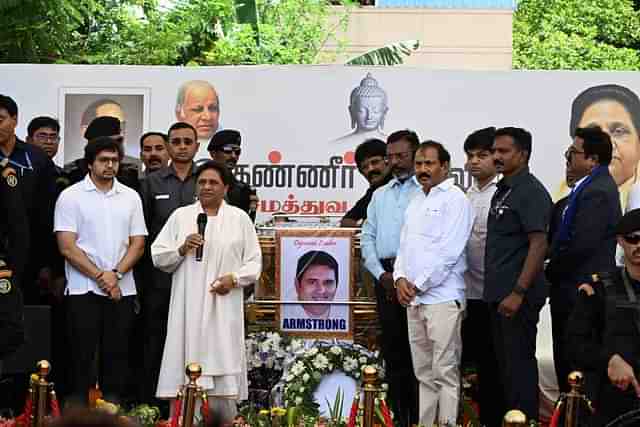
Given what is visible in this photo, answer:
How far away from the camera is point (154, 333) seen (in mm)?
8625

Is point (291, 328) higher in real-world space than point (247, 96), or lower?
lower

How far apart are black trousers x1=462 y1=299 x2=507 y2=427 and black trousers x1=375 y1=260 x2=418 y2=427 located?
0.42 m

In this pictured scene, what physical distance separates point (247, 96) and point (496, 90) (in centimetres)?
213

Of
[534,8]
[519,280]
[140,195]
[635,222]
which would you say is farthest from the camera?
[534,8]

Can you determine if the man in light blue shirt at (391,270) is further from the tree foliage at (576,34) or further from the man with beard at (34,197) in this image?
the tree foliage at (576,34)

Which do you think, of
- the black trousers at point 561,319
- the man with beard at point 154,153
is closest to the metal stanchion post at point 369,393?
the black trousers at point 561,319

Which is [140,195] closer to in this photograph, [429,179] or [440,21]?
[429,179]

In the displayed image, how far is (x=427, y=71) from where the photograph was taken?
431 inches

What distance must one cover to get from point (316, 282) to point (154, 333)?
1.29 m

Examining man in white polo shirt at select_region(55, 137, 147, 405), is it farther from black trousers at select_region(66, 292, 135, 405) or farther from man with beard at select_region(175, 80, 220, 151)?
man with beard at select_region(175, 80, 220, 151)

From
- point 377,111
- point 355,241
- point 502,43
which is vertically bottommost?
point 355,241

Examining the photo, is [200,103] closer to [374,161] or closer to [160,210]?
[374,161]

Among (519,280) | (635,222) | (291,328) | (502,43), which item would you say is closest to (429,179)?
(519,280)

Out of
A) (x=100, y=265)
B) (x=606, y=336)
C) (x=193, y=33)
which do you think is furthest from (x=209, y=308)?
(x=193, y=33)
